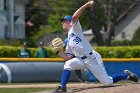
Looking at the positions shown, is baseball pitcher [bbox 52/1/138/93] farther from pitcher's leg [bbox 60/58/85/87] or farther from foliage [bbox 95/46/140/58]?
foliage [bbox 95/46/140/58]

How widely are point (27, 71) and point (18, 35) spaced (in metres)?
39.9

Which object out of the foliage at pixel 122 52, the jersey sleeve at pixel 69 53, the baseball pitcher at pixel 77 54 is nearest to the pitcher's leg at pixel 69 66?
the baseball pitcher at pixel 77 54

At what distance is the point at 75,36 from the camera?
10578mm

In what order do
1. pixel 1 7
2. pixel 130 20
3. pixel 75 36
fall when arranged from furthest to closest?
1. pixel 130 20
2. pixel 1 7
3. pixel 75 36

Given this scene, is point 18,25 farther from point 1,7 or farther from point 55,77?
point 55,77

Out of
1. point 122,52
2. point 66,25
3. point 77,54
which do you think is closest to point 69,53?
point 77,54

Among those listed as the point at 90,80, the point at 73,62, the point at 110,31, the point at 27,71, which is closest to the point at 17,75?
the point at 27,71

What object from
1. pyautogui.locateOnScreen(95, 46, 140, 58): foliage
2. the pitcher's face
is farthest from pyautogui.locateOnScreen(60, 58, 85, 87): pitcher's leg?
pyautogui.locateOnScreen(95, 46, 140, 58): foliage

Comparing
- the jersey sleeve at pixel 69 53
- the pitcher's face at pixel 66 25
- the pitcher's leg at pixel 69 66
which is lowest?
the pitcher's leg at pixel 69 66

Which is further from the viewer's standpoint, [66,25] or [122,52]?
[122,52]

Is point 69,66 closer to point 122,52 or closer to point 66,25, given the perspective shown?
point 66,25

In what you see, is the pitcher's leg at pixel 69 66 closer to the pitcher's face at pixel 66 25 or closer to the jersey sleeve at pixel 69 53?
the jersey sleeve at pixel 69 53

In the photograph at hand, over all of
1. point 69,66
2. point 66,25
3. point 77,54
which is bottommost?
point 69,66

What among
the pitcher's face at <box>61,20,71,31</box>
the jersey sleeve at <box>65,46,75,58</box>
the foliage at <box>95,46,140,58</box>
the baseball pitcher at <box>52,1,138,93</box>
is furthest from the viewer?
the foliage at <box>95,46,140,58</box>
